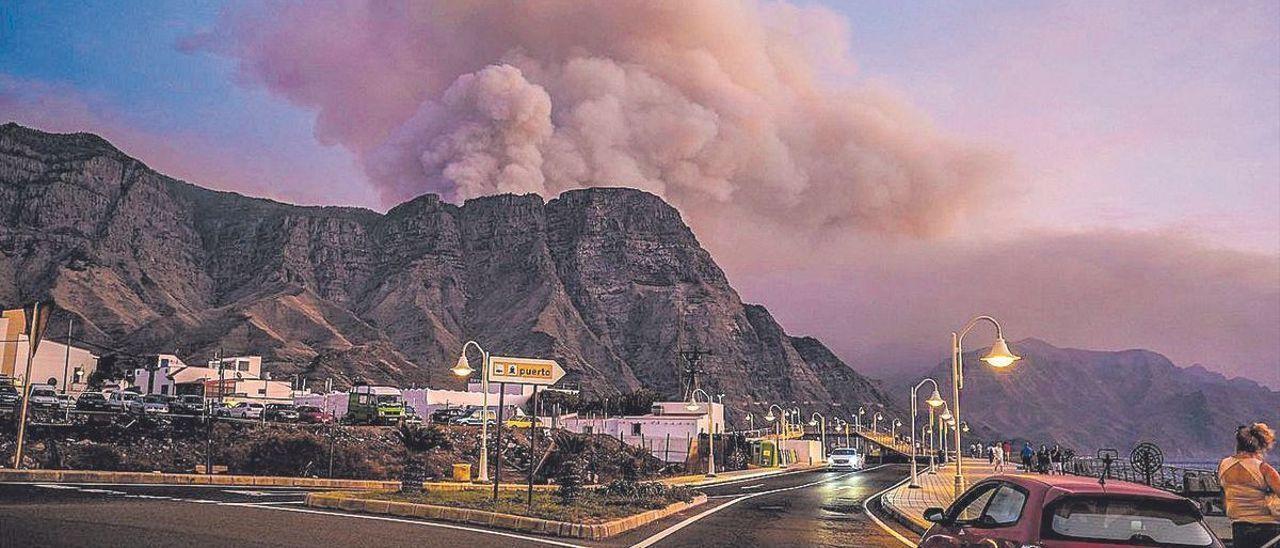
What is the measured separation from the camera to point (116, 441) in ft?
142

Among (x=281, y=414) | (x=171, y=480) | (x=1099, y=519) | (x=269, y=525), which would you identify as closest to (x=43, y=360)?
(x=281, y=414)

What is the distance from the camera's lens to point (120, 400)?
63.1 meters

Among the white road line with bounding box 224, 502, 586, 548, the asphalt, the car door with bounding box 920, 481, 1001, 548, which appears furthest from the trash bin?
the car door with bounding box 920, 481, 1001, 548

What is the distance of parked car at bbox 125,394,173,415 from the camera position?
5953 centimetres

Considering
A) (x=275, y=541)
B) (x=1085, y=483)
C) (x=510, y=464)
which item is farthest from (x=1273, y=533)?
(x=510, y=464)

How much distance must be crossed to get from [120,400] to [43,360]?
41.3m

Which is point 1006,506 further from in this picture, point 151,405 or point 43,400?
point 151,405

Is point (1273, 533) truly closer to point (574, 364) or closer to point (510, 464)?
point (510, 464)

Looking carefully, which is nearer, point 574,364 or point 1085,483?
point 1085,483

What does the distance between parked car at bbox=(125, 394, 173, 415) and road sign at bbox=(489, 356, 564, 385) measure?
149 feet

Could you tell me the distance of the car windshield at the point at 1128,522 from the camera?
25.6ft

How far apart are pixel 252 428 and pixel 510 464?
15689mm

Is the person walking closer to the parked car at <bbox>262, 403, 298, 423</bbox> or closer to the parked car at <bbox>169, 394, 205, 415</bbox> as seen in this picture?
the parked car at <bbox>262, 403, 298, 423</bbox>

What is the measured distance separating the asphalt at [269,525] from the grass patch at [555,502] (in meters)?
0.88
